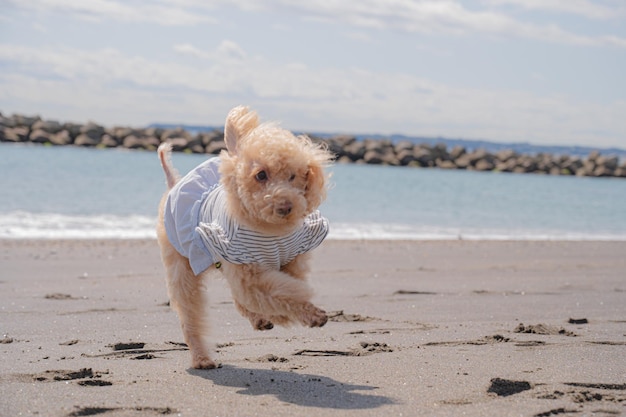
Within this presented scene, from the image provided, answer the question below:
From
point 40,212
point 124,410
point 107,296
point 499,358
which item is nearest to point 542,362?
point 499,358

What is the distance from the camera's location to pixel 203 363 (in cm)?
470

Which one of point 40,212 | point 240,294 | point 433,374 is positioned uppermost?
→ point 240,294

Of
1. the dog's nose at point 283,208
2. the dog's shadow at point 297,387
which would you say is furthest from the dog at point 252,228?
the dog's shadow at point 297,387

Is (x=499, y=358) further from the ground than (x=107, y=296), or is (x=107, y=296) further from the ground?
(x=499, y=358)

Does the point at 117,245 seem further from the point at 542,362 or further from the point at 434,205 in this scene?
the point at 434,205

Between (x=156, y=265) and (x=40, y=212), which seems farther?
(x=40, y=212)

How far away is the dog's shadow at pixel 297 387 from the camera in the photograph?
3928 mm

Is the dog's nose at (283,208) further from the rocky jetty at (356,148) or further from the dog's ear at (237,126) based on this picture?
the rocky jetty at (356,148)

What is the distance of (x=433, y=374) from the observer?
4.42 metres

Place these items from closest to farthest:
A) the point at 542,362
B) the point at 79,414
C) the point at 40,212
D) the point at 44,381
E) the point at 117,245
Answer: the point at 79,414 < the point at 44,381 < the point at 542,362 < the point at 117,245 < the point at 40,212

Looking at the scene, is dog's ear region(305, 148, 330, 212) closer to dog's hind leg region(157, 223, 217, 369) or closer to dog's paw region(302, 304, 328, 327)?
dog's paw region(302, 304, 328, 327)

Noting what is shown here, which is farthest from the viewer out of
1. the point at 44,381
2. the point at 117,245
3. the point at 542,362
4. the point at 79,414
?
the point at 117,245

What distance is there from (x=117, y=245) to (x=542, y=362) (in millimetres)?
7137

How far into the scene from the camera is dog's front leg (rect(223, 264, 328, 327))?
4.19 metres
